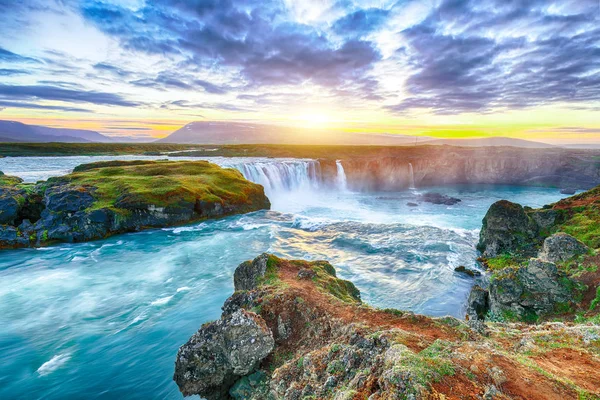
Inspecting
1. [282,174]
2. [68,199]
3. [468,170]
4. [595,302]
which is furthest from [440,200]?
[68,199]

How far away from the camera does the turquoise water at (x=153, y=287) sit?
13.4 meters

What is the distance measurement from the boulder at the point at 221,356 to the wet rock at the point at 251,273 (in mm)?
4403

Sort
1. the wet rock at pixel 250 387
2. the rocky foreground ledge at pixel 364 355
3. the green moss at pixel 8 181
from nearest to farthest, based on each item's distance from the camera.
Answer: the rocky foreground ledge at pixel 364 355 < the wet rock at pixel 250 387 < the green moss at pixel 8 181

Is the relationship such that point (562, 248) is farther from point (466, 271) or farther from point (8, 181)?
point (8, 181)

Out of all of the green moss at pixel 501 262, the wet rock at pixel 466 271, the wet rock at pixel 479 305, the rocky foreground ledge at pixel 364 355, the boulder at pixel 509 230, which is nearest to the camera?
the rocky foreground ledge at pixel 364 355

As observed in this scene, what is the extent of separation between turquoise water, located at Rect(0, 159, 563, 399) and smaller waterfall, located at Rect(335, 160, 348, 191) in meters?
37.4

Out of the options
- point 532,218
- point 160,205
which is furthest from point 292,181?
point 532,218

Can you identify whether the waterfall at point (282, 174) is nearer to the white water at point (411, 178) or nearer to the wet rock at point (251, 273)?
the white water at point (411, 178)

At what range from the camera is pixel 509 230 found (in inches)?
933

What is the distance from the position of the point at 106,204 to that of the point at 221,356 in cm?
3113

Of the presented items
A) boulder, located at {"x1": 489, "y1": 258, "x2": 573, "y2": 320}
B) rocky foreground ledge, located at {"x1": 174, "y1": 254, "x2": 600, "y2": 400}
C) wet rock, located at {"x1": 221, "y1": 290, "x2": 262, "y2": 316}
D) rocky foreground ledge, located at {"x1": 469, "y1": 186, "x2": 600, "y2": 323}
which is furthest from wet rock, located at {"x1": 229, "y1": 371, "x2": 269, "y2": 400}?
boulder, located at {"x1": 489, "y1": 258, "x2": 573, "y2": 320}

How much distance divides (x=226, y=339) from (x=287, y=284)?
3.74 meters

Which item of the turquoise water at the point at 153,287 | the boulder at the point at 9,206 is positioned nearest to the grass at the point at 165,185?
the turquoise water at the point at 153,287

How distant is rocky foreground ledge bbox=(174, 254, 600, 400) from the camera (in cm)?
542
